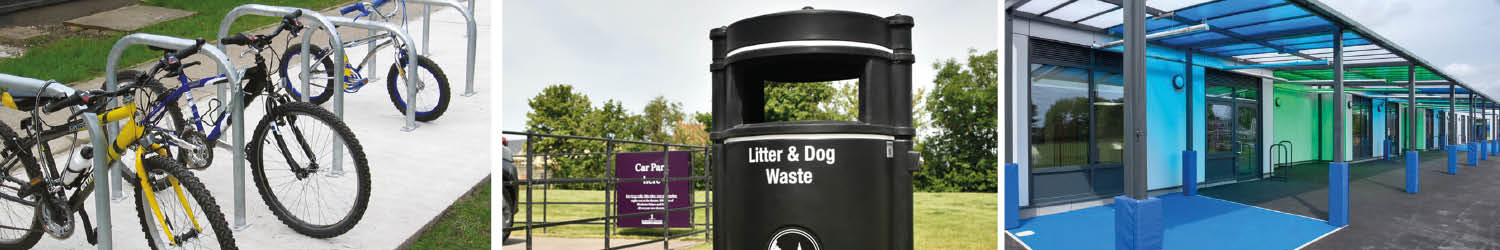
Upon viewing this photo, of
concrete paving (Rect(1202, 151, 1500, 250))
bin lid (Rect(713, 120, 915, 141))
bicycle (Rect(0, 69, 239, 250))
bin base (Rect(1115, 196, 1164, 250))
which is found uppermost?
bin lid (Rect(713, 120, 915, 141))

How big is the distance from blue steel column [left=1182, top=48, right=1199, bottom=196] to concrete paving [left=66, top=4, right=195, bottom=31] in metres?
10.2

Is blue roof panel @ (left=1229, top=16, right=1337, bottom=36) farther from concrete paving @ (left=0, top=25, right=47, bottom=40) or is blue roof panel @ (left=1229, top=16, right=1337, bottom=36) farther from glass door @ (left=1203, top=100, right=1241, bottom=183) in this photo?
concrete paving @ (left=0, top=25, right=47, bottom=40)

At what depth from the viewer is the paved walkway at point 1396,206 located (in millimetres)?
6168

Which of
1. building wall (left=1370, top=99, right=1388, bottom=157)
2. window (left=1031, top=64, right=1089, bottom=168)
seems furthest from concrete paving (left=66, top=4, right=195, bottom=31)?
building wall (left=1370, top=99, right=1388, bottom=157)

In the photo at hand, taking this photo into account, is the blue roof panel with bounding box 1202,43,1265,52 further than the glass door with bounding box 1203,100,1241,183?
No

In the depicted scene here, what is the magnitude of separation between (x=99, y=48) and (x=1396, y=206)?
1202 centimetres

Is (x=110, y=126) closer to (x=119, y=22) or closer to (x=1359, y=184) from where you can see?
(x=119, y=22)

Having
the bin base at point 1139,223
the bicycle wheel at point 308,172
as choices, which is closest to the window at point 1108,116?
the bin base at point 1139,223

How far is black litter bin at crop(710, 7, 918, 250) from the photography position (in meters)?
1.99

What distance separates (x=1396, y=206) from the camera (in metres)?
8.46

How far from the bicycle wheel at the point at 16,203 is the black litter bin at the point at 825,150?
268cm

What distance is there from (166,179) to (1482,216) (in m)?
11.8

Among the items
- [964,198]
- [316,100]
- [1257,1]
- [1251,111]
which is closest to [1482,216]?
[1251,111]

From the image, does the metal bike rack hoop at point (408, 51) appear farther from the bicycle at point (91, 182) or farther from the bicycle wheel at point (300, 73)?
the bicycle at point (91, 182)
